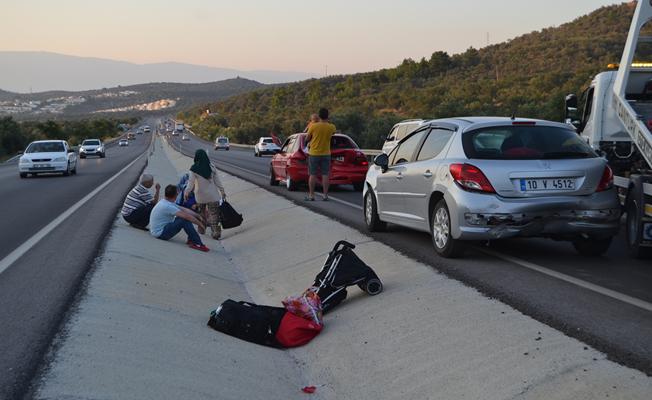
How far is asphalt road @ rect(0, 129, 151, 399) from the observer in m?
5.89

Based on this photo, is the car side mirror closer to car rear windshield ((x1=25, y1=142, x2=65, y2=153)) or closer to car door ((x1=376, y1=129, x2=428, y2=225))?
car door ((x1=376, y1=129, x2=428, y2=225))

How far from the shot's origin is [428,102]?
6956cm

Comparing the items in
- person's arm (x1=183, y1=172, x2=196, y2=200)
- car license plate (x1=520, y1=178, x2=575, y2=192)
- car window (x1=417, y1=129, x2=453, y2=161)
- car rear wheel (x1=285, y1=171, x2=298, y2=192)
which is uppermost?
car window (x1=417, y1=129, x2=453, y2=161)

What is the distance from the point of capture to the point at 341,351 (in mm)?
6809

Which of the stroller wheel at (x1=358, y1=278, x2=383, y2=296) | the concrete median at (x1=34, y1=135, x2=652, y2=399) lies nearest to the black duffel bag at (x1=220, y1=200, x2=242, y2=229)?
the concrete median at (x1=34, y1=135, x2=652, y2=399)

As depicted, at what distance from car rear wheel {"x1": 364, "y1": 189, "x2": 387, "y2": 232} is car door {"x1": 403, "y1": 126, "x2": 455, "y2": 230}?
4.29 feet

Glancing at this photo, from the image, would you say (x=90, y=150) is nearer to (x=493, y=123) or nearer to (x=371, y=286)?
(x=493, y=123)

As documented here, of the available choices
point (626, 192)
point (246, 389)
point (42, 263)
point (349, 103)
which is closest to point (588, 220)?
point (626, 192)

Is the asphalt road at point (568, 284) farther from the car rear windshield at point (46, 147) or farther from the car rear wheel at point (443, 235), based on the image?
the car rear windshield at point (46, 147)

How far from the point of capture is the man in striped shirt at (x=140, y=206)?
45.0 feet

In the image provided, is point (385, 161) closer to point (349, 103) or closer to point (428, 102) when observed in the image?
point (428, 102)

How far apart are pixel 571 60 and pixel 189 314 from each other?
2684 inches

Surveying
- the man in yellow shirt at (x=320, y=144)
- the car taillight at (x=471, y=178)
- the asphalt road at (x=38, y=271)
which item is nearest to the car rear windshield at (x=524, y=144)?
the car taillight at (x=471, y=178)

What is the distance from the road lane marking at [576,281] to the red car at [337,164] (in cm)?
1074
